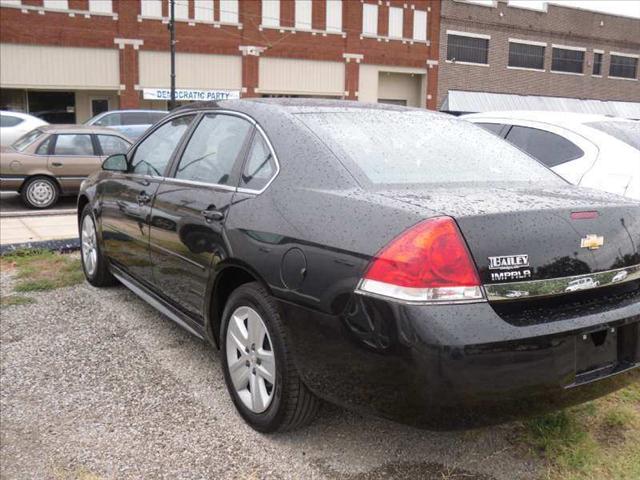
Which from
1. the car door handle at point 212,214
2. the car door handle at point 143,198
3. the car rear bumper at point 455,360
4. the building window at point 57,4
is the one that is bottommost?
the car rear bumper at point 455,360

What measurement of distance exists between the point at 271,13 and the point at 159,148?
110 ft

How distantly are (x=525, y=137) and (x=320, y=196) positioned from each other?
130 inches

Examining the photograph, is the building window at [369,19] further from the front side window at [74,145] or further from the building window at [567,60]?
the front side window at [74,145]

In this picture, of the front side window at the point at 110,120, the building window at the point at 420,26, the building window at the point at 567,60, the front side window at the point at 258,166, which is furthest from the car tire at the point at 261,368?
the building window at the point at 567,60

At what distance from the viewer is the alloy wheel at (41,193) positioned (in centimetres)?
1109

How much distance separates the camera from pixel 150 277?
4.23 meters

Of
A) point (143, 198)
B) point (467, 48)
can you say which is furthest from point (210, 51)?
point (143, 198)

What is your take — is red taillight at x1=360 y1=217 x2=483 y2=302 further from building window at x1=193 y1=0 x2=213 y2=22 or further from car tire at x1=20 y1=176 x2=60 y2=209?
building window at x1=193 y1=0 x2=213 y2=22

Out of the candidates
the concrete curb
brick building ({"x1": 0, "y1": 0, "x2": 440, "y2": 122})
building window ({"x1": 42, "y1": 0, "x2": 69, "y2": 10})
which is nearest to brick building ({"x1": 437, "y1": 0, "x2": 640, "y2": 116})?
brick building ({"x1": 0, "y1": 0, "x2": 440, "y2": 122})

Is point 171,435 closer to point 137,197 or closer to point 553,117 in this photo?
point 137,197

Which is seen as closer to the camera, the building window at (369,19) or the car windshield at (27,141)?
the car windshield at (27,141)

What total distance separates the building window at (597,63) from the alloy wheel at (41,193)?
48396 mm

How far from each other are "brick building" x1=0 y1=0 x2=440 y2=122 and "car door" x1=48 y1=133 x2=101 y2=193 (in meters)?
22.0

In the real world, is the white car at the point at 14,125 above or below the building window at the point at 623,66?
below
